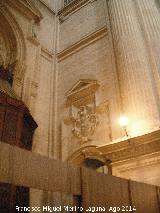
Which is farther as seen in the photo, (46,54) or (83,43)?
(46,54)

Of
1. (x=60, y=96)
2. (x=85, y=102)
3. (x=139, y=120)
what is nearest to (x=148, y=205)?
(x=139, y=120)

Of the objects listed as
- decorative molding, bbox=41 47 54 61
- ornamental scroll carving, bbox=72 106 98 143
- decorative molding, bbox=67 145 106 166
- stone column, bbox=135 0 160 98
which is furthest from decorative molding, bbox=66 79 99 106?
decorative molding, bbox=41 47 54 61

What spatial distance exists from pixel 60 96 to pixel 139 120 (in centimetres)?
429

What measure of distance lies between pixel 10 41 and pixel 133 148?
6763mm

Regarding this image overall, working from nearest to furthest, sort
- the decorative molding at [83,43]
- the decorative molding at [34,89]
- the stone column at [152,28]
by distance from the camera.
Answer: the stone column at [152,28], the decorative molding at [34,89], the decorative molding at [83,43]

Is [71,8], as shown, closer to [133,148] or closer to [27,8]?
[27,8]

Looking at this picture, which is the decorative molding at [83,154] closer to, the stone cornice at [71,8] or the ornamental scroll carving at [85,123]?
the ornamental scroll carving at [85,123]

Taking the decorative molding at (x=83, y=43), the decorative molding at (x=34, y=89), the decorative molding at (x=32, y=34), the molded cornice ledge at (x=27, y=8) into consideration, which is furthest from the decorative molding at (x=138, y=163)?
the molded cornice ledge at (x=27, y=8)

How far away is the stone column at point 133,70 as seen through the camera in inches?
263

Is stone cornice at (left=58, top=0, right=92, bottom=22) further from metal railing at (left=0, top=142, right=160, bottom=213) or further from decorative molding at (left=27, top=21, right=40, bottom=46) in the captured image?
metal railing at (left=0, top=142, right=160, bottom=213)

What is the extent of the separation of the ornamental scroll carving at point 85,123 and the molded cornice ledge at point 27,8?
5.15 meters

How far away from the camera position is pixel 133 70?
7594 mm

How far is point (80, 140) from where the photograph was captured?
855 cm

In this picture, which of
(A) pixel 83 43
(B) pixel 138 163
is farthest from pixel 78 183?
(A) pixel 83 43
